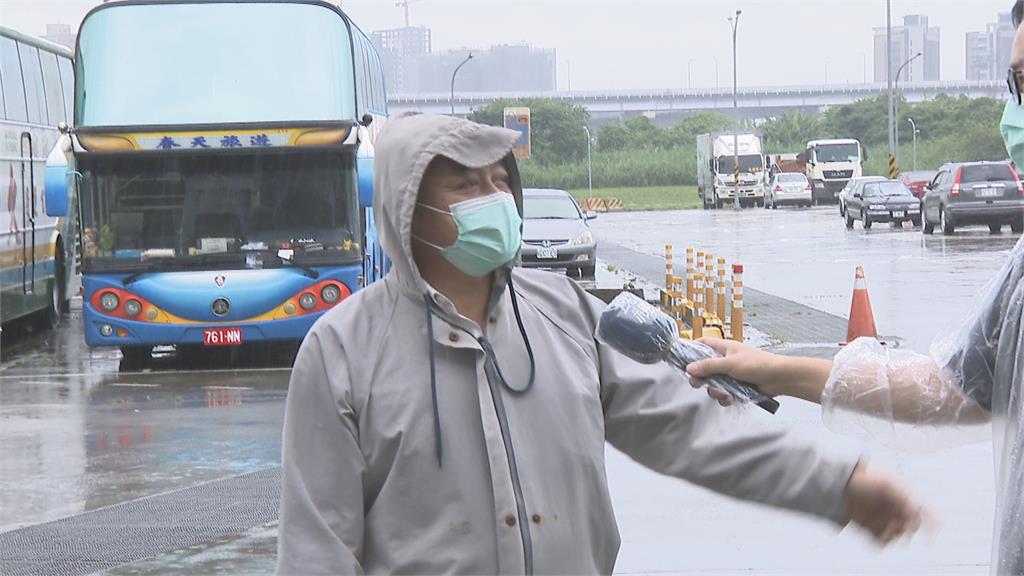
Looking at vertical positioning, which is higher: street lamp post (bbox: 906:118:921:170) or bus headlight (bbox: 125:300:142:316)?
street lamp post (bbox: 906:118:921:170)

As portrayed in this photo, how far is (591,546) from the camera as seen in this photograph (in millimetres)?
3326

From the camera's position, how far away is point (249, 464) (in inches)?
422

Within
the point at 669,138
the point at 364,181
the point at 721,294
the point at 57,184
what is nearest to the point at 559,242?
the point at 721,294

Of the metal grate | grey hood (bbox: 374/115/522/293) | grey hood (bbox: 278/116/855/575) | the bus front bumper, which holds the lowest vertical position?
the metal grate

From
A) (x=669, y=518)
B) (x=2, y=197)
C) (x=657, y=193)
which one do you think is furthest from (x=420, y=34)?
(x=669, y=518)

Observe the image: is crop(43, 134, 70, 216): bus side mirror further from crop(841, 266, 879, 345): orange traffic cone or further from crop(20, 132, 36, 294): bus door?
crop(841, 266, 879, 345): orange traffic cone

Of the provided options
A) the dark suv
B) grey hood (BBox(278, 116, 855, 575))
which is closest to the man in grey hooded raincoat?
grey hood (BBox(278, 116, 855, 575))

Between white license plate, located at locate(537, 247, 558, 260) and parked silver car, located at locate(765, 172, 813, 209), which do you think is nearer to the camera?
white license plate, located at locate(537, 247, 558, 260)

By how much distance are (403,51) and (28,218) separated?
12992 centimetres

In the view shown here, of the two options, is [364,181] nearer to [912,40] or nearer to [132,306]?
[132,306]

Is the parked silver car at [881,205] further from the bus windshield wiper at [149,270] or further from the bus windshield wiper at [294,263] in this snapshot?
the bus windshield wiper at [149,270]

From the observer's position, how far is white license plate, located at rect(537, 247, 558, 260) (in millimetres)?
27062

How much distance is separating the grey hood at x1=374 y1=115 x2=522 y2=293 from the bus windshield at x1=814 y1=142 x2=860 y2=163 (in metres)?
66.9

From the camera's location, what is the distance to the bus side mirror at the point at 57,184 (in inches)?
577
